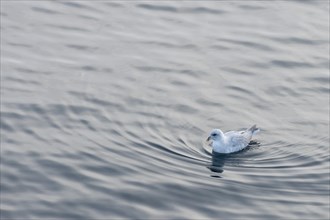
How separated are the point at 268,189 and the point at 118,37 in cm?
1064

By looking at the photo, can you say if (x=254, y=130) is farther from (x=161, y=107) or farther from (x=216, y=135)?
(x=161, y=107)

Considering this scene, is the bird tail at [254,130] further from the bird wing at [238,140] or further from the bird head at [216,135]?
the bird head at [216,135]

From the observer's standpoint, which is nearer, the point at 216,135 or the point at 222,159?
the point at 216,135

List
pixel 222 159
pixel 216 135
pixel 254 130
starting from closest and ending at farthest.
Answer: pixel 216 135
pixel 222 159
pixel 254 130

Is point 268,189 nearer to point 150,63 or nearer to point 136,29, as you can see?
point 150,63

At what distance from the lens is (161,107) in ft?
90.0

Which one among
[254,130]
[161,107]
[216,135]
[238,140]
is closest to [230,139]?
[238,140]

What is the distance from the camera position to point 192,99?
92.3 feet

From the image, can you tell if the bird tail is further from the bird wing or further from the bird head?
the bird head

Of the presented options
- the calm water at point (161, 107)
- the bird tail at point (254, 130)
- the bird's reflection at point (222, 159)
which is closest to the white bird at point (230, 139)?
the bird tail at point (254, 130)

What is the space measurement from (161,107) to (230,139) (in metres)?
2.93

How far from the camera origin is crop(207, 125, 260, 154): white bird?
25.0m

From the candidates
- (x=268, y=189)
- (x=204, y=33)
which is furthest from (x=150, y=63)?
(x=268, y=189)

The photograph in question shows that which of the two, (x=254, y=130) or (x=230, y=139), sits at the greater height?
(x=254, y=130)
